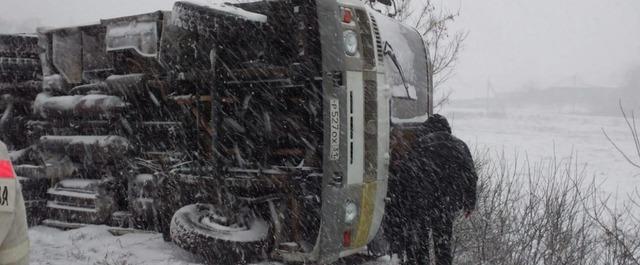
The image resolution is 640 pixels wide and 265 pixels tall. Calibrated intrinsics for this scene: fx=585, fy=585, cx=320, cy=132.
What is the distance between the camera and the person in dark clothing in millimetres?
4551

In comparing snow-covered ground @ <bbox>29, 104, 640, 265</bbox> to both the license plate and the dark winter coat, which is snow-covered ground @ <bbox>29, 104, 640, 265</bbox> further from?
the license plate

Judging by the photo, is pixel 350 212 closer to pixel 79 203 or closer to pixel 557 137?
pixel 79 203

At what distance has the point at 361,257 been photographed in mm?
5082

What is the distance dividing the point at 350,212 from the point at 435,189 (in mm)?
764

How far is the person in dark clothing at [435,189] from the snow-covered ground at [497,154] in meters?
0.57

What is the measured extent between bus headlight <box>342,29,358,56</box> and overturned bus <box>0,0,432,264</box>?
1 cm

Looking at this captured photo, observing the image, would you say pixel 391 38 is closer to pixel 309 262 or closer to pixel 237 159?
pixel 237 159

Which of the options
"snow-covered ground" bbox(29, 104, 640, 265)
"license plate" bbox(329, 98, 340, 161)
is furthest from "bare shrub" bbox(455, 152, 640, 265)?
"license plate" bbox(329, 98, 340, 161)

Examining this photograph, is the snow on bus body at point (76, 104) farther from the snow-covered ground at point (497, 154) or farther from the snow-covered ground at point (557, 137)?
the snow-covered ground at point (557, 137)

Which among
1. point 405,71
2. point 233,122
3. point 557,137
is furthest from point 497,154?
point 557,137

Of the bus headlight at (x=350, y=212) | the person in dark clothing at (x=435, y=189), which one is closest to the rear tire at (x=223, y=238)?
the bus headlight at (x=350, y=212)

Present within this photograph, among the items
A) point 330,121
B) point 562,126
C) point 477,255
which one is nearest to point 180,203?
point 330,121

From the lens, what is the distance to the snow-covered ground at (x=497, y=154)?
4.81 meters

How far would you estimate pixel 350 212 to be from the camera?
4.28 meters
